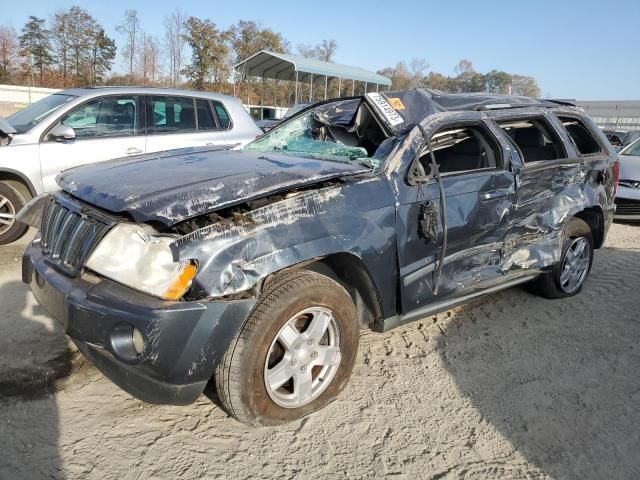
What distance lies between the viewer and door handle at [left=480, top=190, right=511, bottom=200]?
11.0ft

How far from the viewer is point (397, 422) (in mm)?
2662

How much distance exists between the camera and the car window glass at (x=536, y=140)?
414 cm

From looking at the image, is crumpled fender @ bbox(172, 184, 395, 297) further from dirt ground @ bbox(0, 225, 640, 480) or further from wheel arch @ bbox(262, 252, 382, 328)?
dirt ground @ bbox(0, 225, 640, 480)

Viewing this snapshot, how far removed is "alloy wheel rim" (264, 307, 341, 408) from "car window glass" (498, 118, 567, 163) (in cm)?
242

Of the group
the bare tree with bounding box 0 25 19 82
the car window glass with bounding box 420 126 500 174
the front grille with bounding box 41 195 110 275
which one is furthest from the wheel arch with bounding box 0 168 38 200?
the bare tree with bounding box 0 25 19 82

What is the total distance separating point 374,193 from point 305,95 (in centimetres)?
3161

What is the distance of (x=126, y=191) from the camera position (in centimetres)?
254

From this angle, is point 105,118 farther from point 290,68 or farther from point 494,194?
point 290,68

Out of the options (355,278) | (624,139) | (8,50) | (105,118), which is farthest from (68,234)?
(8,50)

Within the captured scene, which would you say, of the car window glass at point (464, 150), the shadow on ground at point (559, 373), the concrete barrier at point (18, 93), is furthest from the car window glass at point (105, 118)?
the concrete barrier at point (18, 93)

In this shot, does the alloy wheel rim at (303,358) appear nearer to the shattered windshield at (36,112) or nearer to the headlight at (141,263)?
the headlight at (141,263)

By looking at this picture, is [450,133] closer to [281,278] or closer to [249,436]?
[281,278]

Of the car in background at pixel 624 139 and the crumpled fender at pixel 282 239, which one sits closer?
the crumpled fender at pixel 282 239

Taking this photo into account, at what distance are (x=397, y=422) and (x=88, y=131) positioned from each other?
490 centimetres
